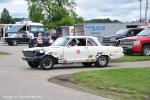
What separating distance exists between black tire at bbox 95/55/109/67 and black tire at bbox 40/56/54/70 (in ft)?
7.96

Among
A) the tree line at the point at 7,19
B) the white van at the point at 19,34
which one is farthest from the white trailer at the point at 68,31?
the tree line at the point at 7,19

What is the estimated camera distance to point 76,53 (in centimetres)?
2248

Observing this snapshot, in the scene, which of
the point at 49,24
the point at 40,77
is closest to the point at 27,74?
the point at 40,77

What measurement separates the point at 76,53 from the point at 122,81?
24.1 ft

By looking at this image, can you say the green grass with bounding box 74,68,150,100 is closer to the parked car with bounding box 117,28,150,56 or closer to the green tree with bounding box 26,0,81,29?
the parked car with bounding box 117,28,150,56

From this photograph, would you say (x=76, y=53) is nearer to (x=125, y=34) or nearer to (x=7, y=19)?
(x=125, y=34)

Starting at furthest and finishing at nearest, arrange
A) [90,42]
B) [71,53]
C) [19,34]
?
[19,34]
[90,42]
[71,53]

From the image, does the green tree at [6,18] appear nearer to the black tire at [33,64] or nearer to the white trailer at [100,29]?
the white trailer at [100,29]

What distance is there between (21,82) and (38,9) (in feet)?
284

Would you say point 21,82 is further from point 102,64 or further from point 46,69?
point 102,64

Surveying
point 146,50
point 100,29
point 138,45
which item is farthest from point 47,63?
point 100,29

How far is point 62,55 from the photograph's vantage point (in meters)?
22.0

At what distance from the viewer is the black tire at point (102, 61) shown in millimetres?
23094

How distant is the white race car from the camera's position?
2164cm
